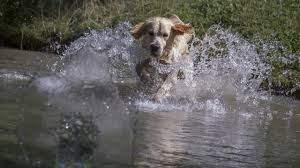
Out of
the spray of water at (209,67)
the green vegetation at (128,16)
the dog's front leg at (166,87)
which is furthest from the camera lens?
the green vegetation at (128,16)

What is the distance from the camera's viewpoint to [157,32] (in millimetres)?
8594

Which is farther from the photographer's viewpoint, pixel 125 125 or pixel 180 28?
pixel 180 28

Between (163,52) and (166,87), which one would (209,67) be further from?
(166,87)

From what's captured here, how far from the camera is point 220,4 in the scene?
46.6 ft

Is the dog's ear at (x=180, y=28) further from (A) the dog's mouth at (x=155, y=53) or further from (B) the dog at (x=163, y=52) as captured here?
(A) the dog's mouth at (x=155, y=53)

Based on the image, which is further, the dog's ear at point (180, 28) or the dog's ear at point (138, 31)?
the dog's ear at point (138, 31)

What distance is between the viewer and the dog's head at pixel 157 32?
27.7 feet

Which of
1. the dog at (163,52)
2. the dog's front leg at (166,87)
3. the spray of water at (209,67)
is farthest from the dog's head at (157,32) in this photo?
the dog's front leg at (166,87)

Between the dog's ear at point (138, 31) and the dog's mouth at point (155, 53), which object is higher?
the dog's ear at point (138, 31)

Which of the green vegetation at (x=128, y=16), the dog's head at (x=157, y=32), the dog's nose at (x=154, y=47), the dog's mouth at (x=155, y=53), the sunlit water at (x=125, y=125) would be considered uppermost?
the green vegetation at (x=128, y=16)

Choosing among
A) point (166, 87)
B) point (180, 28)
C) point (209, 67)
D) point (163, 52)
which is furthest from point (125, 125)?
point (209, 67)

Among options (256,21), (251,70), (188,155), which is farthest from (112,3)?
(188,155)

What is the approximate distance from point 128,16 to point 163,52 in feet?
17.7

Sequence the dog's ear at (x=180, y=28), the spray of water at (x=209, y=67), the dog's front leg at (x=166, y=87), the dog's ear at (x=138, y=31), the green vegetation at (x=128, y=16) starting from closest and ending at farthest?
the dog's front leg at (x=166, y=87)
the spray of water at (x=209, y=67)
the dog's ear at (x=180, y=28)
the dog's ear at (x=138, y=31)
the green vegetation at (x=128, y=16)
